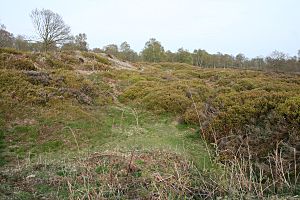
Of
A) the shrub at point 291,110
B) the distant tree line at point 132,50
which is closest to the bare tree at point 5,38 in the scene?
the distant tree line at point 132,50

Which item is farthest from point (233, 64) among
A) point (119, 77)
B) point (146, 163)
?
point (146, 163)

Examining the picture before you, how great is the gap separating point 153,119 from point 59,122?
443 cm

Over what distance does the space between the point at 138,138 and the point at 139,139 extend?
0.51ft

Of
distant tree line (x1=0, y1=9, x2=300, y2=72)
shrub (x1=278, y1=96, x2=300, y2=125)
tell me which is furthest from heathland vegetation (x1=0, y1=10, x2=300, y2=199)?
distant tree line (x1=0, y1=9, x2=300, y2=72)

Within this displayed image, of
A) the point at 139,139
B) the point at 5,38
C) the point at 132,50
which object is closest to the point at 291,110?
the point at 139,139

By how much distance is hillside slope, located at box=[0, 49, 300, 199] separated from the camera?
5.17m

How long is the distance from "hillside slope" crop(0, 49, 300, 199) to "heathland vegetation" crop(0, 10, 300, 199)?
4 centimetres

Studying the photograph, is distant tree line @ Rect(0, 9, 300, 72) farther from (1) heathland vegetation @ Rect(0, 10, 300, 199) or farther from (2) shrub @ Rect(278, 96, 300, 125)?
(2) shrub @ Rect(278, 96, 300, 125)

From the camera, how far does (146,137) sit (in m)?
12.4

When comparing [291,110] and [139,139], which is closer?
[291,110]

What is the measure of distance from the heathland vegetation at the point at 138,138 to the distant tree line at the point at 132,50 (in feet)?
50.6

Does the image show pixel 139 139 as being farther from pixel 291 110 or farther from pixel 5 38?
pixel 5 38

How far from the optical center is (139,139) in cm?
1205

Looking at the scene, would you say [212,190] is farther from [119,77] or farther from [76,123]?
[119,77]
